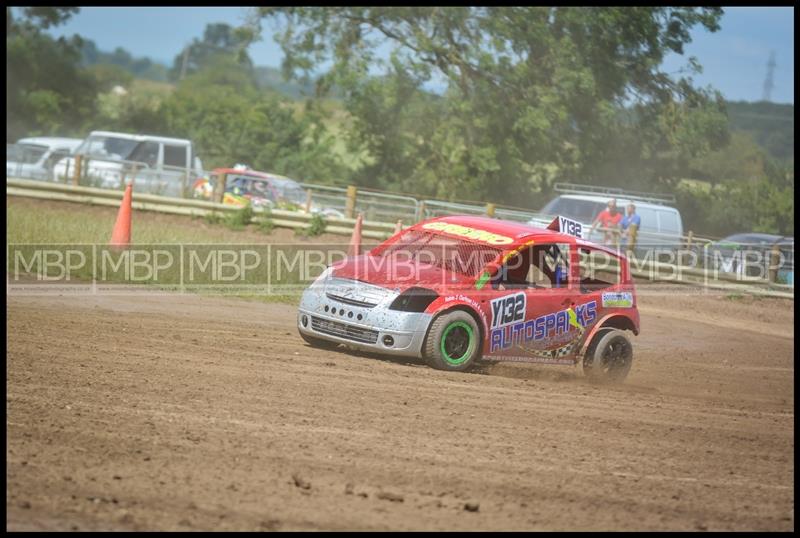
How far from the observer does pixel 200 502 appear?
16.5 ft

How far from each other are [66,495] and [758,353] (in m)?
11.8

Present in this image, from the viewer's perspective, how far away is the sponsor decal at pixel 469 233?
10.4 m

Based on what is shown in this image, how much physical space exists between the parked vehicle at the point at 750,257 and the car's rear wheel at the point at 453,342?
47.1 ft

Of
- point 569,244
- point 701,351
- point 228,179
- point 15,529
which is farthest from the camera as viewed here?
point 228,179

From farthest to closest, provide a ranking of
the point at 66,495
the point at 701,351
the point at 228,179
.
→ the point at 228,179
the point at 701,351
the point at 66,495

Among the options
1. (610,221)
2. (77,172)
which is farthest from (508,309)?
(77,172)

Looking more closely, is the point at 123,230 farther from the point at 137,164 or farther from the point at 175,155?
the point at 175,155

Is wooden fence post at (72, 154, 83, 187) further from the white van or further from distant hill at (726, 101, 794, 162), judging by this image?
distant hill at (726, 101, 794, 162)

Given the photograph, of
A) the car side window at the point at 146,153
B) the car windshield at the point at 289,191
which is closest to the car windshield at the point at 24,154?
the car side window at the point at 146,153

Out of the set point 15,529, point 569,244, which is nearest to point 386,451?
point 15,529

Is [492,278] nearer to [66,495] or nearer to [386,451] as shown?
[386,451]

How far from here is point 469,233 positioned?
1066cm

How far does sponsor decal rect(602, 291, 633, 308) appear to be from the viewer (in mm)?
10875

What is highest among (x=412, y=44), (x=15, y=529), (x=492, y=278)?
(x=412, y=44)
